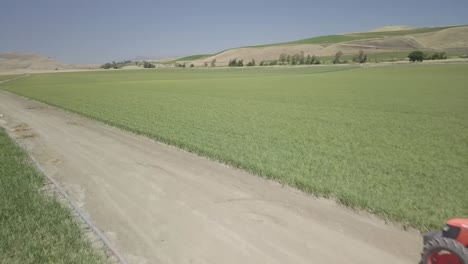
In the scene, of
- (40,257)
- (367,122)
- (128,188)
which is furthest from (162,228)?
(367,122)

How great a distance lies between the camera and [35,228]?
7570 millimetres

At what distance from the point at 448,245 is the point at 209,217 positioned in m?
5.05

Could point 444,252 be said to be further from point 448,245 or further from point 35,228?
point 35,228

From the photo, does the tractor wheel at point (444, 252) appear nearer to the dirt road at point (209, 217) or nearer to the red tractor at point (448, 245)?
the red tractor at point (448, 245)

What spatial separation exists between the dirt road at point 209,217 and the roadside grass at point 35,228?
2.12 feet

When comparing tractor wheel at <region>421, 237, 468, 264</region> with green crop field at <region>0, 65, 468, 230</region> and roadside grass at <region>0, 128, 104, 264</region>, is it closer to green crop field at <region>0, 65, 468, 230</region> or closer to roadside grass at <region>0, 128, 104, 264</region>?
green crop field at <region>0, 65, 468, 230</region>

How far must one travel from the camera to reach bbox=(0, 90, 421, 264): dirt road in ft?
21.2

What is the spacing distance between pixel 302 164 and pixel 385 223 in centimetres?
465

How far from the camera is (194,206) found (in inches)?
344

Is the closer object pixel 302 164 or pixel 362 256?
pixel 362 256

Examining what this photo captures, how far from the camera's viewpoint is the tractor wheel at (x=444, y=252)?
16.0ft

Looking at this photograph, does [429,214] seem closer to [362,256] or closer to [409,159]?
[362,256]

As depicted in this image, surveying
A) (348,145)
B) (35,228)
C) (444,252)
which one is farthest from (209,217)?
(348,145)

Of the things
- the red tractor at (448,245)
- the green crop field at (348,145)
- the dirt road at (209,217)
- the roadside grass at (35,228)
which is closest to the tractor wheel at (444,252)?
the red tractor at (448,245)
